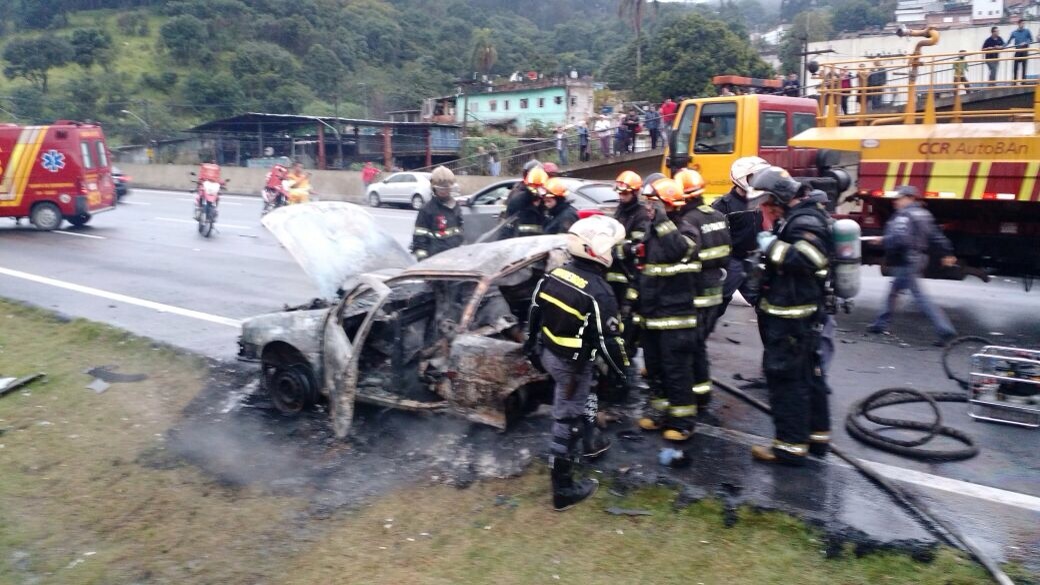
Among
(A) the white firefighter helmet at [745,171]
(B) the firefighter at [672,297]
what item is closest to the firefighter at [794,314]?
(B) the firefighter at [672,297]

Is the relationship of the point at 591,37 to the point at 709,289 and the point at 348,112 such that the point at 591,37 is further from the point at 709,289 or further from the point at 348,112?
the point at 709,289

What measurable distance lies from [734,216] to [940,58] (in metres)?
4.18

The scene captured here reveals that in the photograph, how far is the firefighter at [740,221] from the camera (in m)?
6.98

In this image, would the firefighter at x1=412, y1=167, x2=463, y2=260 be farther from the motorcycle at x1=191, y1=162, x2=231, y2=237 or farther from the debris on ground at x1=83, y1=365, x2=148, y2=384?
the motorcycle at x1=191, y1=162, x2=231, y2=237

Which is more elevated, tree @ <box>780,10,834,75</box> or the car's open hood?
tree @ <box>780,10,834,75</box>

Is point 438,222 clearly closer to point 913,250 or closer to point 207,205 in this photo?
point 913,250

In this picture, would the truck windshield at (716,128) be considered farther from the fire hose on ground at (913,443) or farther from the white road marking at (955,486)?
the white road marking at (955,486)

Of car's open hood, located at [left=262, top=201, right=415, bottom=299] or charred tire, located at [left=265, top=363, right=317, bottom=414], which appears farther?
car's open hood, located at [left=262, top=201, right=415, bottom=299]

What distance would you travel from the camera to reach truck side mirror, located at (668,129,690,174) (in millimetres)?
12352

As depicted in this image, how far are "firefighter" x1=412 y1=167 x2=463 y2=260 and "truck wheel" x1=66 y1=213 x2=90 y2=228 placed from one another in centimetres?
1359

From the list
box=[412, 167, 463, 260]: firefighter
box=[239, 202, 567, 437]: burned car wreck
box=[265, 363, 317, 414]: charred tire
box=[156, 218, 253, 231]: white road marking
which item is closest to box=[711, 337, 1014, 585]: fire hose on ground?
box=[239, 202, 567, 437]: burned car wreck

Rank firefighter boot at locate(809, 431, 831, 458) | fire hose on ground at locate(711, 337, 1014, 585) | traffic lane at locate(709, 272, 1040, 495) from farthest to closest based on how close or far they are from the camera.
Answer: firefighter boot at locate(809, 431, 831, 458)
traffic lane at locate(709, 272, 1040, 495)
fire hose on ground at locate(711, 337, 1014, 585)

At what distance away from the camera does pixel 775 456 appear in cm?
541

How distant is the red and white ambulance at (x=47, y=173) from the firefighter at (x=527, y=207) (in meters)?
14.4
